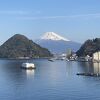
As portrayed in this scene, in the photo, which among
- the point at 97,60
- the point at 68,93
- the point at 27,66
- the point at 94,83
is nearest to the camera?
the point at 68,93

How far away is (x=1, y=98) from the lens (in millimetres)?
49031

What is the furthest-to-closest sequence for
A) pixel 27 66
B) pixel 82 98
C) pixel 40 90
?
1. pixel 27 66
2. pixel 40 90
3. pixel 82 98

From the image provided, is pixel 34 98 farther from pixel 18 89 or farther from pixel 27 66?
pixel 27 66

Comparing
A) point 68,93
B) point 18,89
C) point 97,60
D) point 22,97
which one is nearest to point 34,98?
point 22,97

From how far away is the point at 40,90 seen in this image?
56625 mm

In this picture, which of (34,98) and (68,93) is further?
(68,93)

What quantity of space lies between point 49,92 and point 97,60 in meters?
130

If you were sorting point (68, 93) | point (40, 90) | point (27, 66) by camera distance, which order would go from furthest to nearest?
point (27, 66)
point (40, 90)
point (68, 93)

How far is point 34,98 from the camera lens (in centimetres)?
4903

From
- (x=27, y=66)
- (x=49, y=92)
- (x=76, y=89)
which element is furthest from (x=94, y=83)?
(x=27, y=66)

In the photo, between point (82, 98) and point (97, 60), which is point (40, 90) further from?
point (97, 60)

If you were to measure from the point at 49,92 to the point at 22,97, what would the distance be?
16.2 feet

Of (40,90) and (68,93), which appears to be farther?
(40,90)

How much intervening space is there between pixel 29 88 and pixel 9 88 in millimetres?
2611
